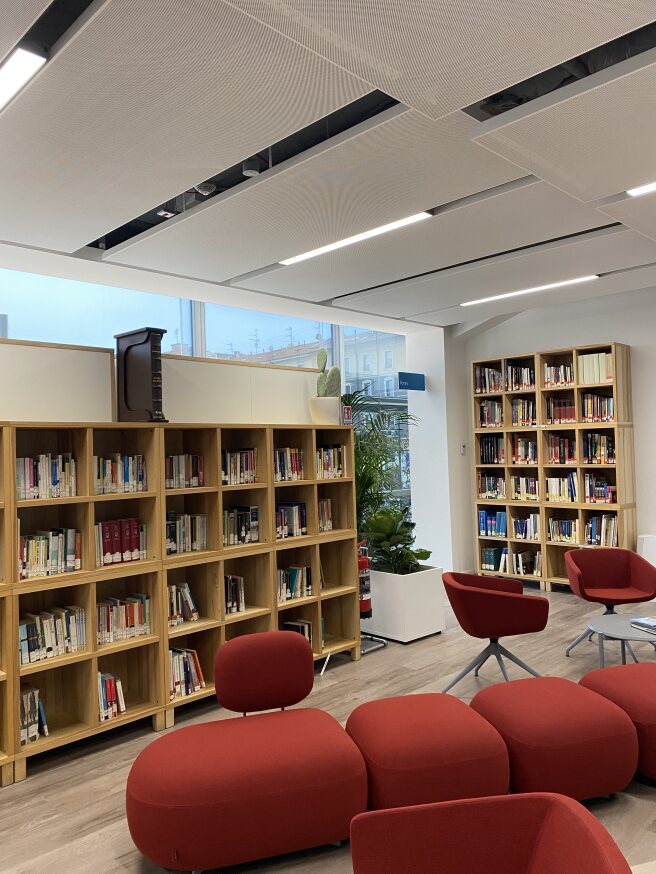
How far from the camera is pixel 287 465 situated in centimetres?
512

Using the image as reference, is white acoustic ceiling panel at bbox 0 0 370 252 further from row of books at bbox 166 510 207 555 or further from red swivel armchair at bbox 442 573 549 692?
red swivel armchair at bbox 442 573 549 692

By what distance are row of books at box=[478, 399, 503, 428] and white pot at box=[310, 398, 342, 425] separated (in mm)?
3389

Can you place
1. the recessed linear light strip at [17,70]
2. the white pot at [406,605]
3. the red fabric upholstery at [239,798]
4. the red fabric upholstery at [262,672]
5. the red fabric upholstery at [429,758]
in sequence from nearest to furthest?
the recessed linear light strip at [17,70], the red fabric upholstery at [239,798], the red fabric upholstery at [429,758], the red fabric upholstery at [262,672], the white pot at [406,605]

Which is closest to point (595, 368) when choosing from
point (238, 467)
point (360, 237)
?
point (360, 237)

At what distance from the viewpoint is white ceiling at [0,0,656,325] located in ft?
7.52

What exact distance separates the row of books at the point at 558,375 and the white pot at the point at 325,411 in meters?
3.29

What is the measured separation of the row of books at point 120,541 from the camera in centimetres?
404

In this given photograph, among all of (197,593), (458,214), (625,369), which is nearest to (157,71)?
(458,214)

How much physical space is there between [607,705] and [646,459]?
4.84 m

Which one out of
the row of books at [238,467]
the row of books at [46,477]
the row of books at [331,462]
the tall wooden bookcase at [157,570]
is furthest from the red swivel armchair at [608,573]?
the row of books at [46,477]

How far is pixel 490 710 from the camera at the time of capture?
3.33 metres

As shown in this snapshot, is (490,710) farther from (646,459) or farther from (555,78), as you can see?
(646,459)

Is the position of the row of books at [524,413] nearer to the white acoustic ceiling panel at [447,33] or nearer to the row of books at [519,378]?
the row of books at [519,378]

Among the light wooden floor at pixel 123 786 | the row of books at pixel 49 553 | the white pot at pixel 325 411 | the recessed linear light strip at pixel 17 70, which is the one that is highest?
the recessed linear light strip at pixel 17 70
